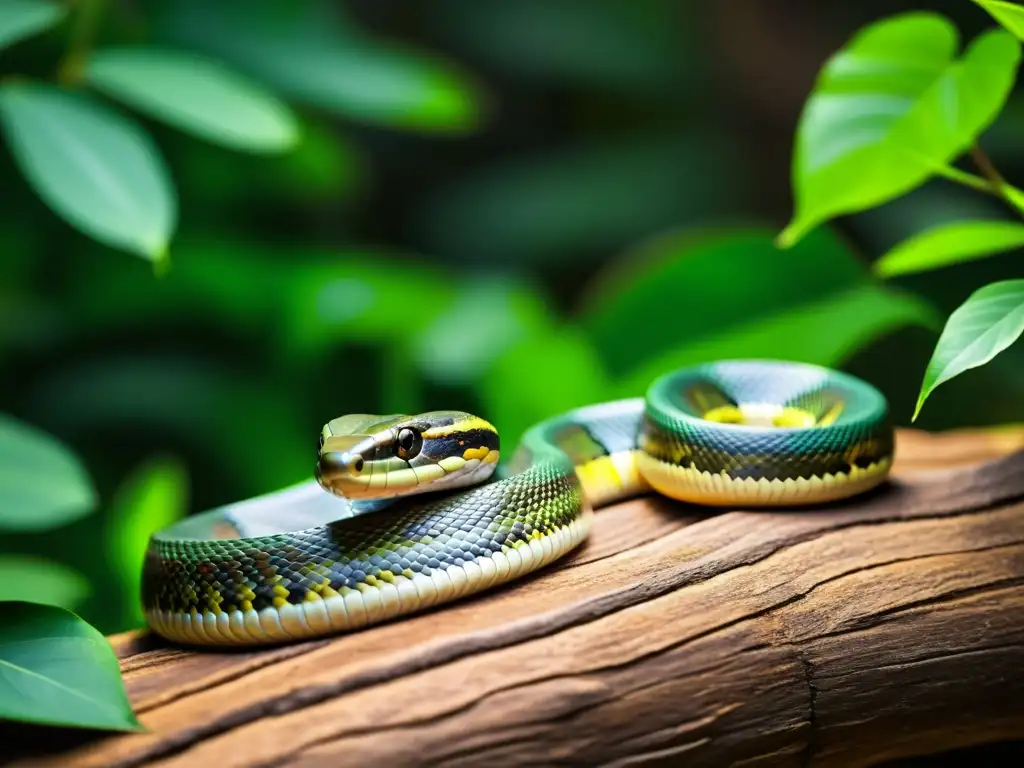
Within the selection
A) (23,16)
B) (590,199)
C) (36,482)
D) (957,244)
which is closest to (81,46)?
(23,16)

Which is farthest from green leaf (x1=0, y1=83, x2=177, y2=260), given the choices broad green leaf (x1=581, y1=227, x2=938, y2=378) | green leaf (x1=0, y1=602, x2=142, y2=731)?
broad green leaf (x1=581, y1=227, x2=938, y2=378)

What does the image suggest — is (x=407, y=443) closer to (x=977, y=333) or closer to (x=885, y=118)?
(x=977, y=333)

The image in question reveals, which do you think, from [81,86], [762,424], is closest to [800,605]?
[762,424]

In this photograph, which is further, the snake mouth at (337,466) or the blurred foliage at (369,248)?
the blurred foliage at (369,248)

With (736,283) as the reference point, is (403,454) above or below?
below

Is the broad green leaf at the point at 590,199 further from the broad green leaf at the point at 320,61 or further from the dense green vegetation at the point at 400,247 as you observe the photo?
the broad green leaf at the point at 320,61

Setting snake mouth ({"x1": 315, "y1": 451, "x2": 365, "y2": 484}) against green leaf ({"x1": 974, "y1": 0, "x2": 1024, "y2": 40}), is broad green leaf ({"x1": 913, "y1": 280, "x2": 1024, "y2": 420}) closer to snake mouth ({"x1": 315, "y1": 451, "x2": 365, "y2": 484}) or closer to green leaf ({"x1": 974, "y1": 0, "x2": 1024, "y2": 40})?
green leaf ({"x1": 974, "y1": 0, "x2": 1024, "y2": 40})

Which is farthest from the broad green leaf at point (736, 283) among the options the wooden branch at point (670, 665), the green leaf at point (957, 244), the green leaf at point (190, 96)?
the green leaf at point (190, 96)
